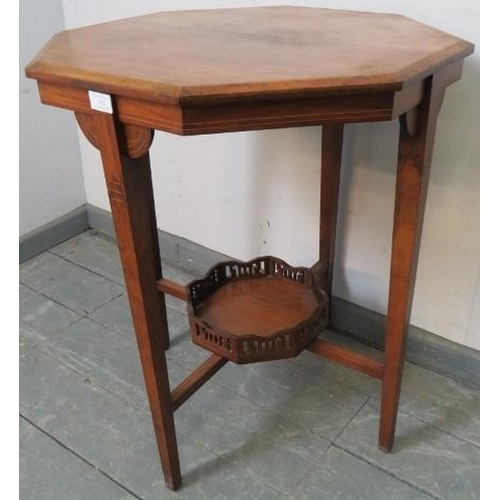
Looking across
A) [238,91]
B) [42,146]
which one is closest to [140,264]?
[238,91]

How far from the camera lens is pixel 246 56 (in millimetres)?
837

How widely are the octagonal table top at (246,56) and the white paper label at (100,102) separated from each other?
0.05 feet

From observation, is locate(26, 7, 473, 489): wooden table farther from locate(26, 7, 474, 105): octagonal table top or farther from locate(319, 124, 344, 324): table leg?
locate(319, 124, 344, 324): table leg

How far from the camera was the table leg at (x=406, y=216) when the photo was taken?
0.89 m

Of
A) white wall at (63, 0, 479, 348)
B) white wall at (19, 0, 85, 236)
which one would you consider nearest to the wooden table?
white wall at (63, 0, 479, 348)

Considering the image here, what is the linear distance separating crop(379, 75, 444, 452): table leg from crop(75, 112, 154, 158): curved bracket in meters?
0.40

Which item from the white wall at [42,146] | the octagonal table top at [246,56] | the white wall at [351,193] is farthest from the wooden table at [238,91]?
the white wall at [42,146]

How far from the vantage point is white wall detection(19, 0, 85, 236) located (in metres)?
1.77

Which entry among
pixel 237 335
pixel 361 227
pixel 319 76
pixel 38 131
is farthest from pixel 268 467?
pixel 38 131

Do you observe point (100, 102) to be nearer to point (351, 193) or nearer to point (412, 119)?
point (412, 119)

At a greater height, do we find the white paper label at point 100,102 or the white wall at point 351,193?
the white paper label at point 100,102

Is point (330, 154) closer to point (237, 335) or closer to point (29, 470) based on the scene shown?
point (237, 335)

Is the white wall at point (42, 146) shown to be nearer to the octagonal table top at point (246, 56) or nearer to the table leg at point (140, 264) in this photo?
the octagonal table top at point (246, 56)

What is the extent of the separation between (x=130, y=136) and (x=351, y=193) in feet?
2.40
